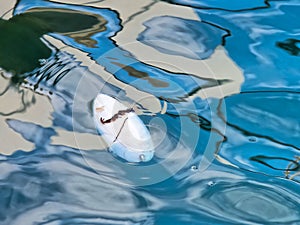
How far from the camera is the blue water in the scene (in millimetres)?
1360

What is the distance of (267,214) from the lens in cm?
135

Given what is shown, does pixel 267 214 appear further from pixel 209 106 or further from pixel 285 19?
pixel 285 19

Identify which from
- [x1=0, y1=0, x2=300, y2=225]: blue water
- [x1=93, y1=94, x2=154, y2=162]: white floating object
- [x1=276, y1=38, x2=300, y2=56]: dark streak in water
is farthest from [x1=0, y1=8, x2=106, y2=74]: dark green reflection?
[x1=276, y1=38, x2=300, y2=56]: dark streak in water

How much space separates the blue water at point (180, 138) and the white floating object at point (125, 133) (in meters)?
0.03

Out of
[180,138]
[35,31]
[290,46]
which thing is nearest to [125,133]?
[180,138]

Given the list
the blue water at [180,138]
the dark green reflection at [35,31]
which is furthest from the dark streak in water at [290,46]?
the dark green reflection at [35,31]

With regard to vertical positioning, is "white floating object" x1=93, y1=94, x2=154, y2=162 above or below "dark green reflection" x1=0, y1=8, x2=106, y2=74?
below

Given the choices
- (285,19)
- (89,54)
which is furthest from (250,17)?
(89,54)

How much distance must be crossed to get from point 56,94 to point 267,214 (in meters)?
0.77

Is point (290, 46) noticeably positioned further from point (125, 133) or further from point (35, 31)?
point (35, 31)

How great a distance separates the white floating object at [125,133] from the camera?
1.47 m

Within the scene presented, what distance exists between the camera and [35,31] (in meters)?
1.89

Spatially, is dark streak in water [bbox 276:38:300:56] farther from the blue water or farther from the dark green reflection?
the dark green reflection

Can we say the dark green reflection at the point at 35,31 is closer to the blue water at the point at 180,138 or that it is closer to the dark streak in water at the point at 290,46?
the blue water at the point at 180,138
